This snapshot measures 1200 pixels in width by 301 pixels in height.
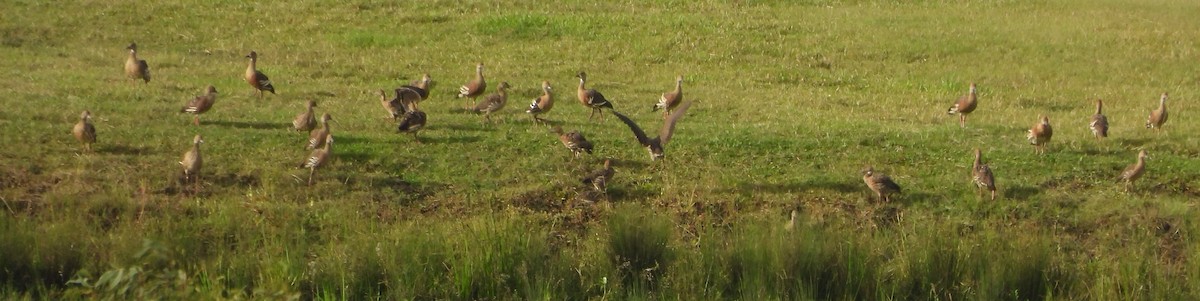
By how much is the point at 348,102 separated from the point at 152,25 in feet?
23.0

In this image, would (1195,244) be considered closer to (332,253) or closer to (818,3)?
(332,253)

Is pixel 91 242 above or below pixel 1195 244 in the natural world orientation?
above

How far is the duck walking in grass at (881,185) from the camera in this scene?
41.2ft

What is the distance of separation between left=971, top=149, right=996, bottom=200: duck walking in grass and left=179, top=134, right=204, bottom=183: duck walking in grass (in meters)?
7.02

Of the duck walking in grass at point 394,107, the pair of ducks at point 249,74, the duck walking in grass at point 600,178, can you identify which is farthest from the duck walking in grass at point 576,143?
the pair of ducks at point 249,74

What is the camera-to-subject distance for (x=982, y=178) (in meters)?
12.7

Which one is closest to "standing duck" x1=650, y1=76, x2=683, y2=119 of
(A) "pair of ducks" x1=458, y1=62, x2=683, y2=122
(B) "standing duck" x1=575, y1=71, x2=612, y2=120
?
(A) "pair of ducks" x1=458, y1=62, x2=683, y2=122

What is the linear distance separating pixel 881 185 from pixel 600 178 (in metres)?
2.51

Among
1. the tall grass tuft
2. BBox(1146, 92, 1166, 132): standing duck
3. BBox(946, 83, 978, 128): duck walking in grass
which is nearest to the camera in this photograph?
the tall grass tuft

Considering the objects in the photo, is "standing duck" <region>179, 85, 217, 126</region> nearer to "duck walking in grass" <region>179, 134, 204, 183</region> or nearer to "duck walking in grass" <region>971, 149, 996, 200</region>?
"duck walking in grass" <region>179, 134, 204, 183</region>

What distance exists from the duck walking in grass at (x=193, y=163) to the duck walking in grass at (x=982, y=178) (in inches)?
276

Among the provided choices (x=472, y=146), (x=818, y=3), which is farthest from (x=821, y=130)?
(x=818, y=3)

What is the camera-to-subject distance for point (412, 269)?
1002 cm

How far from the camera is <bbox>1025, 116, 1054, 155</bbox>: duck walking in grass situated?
556 inches
